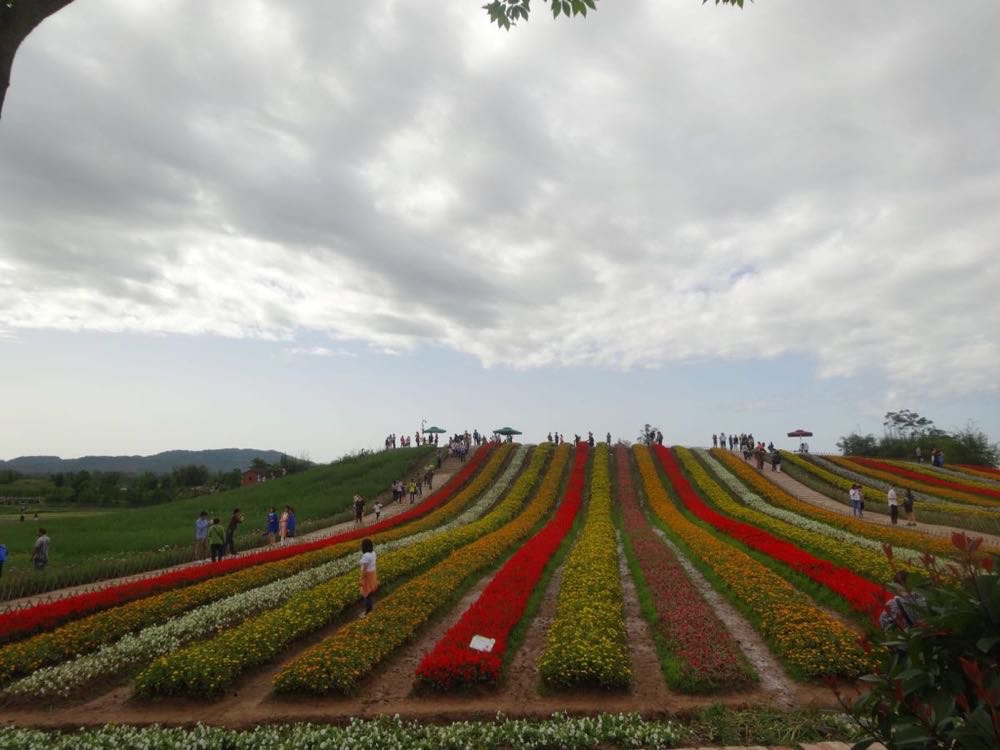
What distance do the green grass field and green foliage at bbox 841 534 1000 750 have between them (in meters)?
23.9

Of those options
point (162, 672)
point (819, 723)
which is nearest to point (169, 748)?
point (162, 672)

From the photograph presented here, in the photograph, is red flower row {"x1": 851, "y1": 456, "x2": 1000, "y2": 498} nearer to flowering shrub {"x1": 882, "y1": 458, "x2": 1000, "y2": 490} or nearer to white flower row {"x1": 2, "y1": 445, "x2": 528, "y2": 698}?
flowering shrub {"x1": 882, "y1": 458, "x2": 1000, "y2": 490}

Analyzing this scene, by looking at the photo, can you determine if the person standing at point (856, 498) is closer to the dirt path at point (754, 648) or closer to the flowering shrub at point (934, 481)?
the flowering shrub at point (934, 481)

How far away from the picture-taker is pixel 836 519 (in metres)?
25.9

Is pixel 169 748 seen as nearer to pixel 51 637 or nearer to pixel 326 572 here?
pixel 51 637

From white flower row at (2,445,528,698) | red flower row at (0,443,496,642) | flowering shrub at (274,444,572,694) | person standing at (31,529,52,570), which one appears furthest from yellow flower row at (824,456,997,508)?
person standing at (31,529,52,570)

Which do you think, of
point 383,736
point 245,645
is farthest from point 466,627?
point 383,736

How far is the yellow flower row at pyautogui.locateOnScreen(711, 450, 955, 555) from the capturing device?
65.2ft

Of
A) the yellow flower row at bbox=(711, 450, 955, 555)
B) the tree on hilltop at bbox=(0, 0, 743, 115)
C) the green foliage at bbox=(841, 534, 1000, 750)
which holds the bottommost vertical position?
the yellow flower row at bbox=(711, 450, 955, 555)

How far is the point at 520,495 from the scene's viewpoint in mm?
37469

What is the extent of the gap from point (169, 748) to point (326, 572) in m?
10.7

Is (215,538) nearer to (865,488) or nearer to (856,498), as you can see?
(856,498)

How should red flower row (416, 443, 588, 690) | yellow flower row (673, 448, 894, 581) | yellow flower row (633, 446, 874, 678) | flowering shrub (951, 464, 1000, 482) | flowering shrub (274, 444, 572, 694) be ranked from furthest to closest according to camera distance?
flowering shrub (951, 464, 1000, 482) → yellow flower row (673, 448, 894, 581) → yellow flower row (633, 446, 874, 678) → red flower row (416, 443, 588, 690) → flowering shrub (274, 444, 572, 694)

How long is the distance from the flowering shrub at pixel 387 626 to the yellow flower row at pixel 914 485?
23646mm
